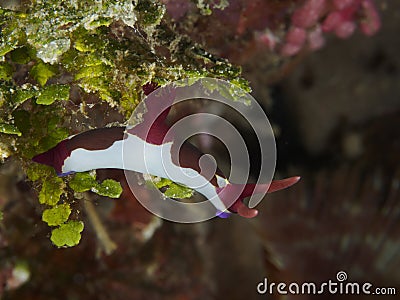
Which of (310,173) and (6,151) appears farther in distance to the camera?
(310,173)

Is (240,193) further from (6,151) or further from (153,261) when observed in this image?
(153,261)

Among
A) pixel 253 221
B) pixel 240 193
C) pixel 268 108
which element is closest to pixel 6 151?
pixel 240 193

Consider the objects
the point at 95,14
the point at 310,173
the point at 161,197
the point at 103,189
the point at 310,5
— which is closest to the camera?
the point at 95,14

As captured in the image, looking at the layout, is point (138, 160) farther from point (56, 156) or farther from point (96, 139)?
point (56, 156)
